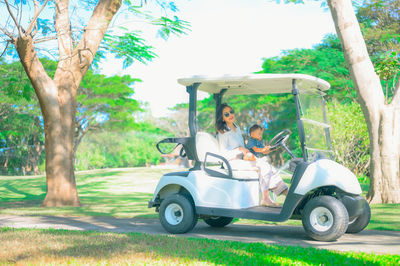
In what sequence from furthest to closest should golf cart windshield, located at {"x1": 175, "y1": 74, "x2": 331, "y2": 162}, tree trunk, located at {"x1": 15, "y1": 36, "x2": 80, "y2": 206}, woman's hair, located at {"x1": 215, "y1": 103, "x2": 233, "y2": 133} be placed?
tree trunk, located at {"x1": 15, "y1": 36, "x2": 80, "y2": 206}
woman's hair, located at {"x1": 215, "y1": 103, "x2": 233, "y2": 133}
golf cart windshield, located at {"x1": 175, "y1": 74, "x2": 331, "y2": 162}

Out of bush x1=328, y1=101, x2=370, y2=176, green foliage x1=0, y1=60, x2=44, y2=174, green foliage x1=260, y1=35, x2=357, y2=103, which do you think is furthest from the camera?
green foliage x1=0, y1=60, x2=44, y2=174

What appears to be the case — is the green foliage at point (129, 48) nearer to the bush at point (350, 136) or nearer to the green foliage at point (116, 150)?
the bush at point (350, 136)

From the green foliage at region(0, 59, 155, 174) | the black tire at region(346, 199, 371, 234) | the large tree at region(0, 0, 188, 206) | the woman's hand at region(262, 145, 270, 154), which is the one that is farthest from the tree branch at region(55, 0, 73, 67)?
the green foliage at region(0, 59, 155, 174)

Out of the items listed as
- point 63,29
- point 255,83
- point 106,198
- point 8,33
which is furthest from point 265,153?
point 106,198

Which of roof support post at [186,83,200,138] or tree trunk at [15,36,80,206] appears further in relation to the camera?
tree trunk at [15,36,80,206]

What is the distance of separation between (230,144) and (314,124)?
1.30 m

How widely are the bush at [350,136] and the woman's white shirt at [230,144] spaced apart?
15.8 metres

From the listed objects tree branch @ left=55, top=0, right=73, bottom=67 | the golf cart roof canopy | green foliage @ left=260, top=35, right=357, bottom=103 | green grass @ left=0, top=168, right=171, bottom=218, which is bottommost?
green grass @ left=0, top=168, right=171, bottom=218

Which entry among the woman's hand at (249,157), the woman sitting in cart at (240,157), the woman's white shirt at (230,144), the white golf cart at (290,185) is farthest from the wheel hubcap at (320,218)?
the woman's white shirt at (230,144)

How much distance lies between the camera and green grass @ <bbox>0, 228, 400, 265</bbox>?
4730 millimetres

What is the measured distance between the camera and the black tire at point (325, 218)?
240 inches

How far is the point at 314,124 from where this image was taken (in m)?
7.02

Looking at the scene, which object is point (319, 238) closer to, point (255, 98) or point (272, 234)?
point (272, 234)

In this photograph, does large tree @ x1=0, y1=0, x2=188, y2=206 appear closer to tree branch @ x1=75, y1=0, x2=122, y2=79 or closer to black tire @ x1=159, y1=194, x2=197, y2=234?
tree branch @ x1=75, y1=0, x2=122, y2=79
